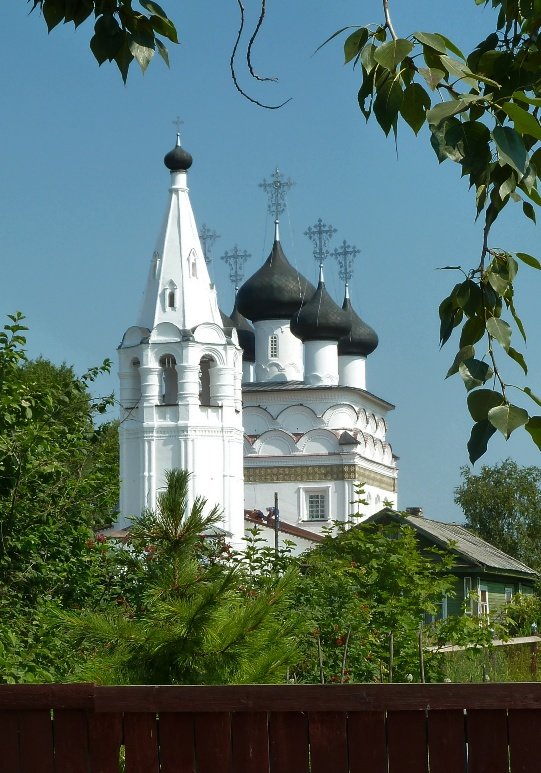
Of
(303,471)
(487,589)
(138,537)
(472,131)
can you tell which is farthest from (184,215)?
(472,131)

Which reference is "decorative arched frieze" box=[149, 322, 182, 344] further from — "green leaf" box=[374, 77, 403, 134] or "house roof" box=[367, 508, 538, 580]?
"green leaf" box=[374, 77, 403, 134]

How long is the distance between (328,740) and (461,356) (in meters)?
1.57

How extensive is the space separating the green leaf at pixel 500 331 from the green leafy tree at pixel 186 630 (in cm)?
264

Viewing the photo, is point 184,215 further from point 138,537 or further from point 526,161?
point 526,161

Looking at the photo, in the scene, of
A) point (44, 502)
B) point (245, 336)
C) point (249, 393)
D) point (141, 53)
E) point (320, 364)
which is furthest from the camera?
point (245, 336)

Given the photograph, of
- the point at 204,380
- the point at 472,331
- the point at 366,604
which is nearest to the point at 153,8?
the point at 472,331

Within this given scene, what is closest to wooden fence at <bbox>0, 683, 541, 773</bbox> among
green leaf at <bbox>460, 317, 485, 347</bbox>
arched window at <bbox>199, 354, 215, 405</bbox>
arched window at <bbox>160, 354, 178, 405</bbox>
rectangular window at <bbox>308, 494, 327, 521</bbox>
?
green leaf at <bbox>460, 317, 485, 347</bbox>

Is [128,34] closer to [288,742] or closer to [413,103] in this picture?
[413,103]

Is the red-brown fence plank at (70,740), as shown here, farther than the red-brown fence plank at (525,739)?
Yes

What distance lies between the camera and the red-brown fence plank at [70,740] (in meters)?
3.40

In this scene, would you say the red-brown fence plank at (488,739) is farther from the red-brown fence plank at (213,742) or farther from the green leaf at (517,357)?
the green leaf at (517,357)

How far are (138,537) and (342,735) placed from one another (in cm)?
195

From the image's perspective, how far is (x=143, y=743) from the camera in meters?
3.36

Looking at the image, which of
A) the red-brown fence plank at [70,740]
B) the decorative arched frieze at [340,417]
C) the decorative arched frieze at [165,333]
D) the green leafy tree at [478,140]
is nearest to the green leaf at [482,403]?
the green leafy tree at [478,140]
